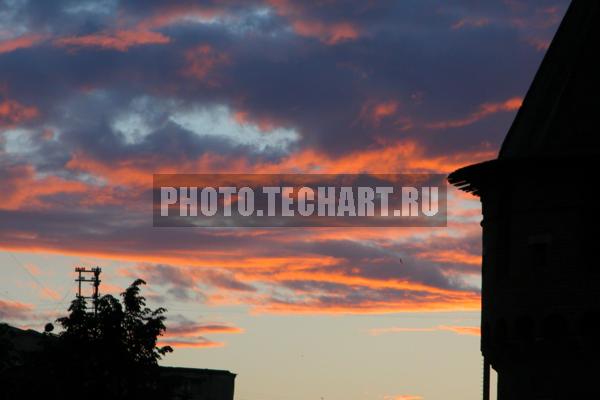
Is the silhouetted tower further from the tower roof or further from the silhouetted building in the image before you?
the silhouetted building

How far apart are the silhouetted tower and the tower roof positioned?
0.04 metres

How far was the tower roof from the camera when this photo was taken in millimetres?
47219

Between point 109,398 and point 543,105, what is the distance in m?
21.3

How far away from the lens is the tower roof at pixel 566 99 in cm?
4722

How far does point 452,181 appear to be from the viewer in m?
50.6

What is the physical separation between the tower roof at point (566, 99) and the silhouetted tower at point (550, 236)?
42 millimetres

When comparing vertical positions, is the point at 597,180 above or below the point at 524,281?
above

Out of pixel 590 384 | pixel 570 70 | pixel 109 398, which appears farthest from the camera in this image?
pixel 109 398

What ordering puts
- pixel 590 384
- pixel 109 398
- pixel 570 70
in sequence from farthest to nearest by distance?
pixel 109 398 < pixel 570 70 < pixel 590 384

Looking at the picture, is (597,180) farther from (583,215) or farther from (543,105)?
(543,105)

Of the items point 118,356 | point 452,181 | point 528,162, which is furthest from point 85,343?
point 528,162

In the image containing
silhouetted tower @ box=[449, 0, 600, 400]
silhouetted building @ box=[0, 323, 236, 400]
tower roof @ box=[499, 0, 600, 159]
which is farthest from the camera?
silhouetted building @ box=[0, 323, 236, 400]

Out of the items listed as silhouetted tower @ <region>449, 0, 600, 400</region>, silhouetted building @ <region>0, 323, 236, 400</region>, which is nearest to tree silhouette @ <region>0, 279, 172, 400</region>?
silhouetted building @ <region>0, 323, 236, 400</region>

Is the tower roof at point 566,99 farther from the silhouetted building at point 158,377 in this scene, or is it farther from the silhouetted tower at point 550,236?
the silhouetted building at point 158,377
